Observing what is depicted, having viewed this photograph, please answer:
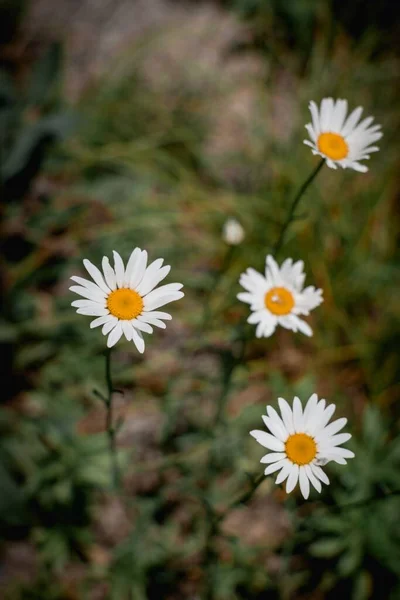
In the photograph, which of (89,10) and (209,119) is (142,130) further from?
(89,10)

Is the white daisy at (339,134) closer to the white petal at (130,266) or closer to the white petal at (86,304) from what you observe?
the white petal at (130,266)

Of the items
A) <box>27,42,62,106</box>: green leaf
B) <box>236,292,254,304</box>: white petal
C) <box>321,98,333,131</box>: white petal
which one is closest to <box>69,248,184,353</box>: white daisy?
<box>236,292,254,304</box>: white petal

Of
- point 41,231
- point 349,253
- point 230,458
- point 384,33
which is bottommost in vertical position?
point 230,458

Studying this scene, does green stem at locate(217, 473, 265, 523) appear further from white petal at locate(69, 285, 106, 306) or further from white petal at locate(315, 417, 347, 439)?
white petal at locate(69, 285, 106, 306)

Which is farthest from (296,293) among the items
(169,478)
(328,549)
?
(169,478)

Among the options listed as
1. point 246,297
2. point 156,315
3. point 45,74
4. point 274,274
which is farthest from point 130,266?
point 45,74

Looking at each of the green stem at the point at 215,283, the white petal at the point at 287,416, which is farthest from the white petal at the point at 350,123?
the white petal at the point at 287,416
